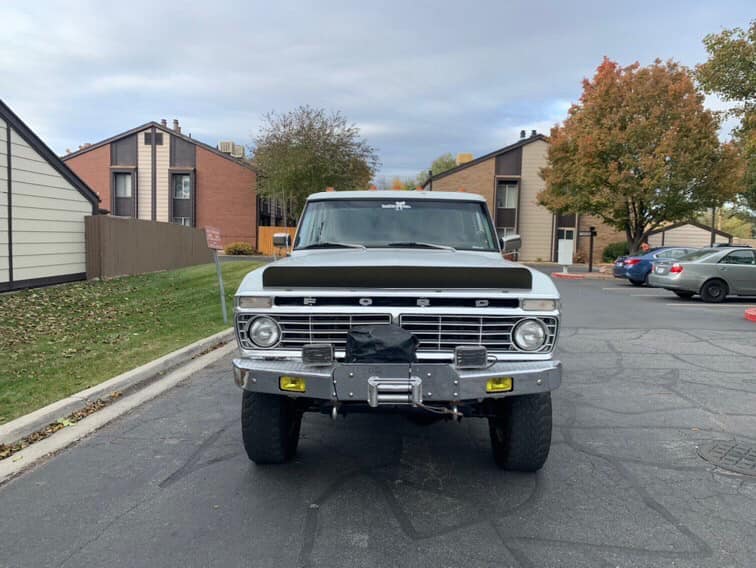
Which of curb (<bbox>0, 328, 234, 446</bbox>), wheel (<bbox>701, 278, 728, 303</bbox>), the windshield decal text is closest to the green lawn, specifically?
curb (<bbox>0, 328, 234, 446</bbox>)

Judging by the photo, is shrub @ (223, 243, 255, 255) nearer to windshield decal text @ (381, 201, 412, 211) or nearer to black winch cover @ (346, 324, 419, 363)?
windshield decal text @ (381, 201, 412, 211)

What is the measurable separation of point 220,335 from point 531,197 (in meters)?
35.5

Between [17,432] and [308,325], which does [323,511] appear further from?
[17,432]

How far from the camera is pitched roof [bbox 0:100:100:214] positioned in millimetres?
12430

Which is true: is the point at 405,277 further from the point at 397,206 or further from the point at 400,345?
the point at 397,206

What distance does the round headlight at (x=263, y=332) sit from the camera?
3568 millimetres

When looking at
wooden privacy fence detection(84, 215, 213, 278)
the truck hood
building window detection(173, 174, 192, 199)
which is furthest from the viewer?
building window detection(173, 174, 192, 199)

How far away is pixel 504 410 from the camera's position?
382 cm

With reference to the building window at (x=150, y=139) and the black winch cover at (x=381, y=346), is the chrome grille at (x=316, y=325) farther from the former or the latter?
the building window at (x=150, y=139)

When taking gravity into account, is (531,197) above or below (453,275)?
above

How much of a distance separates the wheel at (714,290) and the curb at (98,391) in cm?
1302

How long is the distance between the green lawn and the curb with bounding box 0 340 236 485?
46 cm

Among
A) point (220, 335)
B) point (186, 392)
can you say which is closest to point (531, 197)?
point (220, 335)

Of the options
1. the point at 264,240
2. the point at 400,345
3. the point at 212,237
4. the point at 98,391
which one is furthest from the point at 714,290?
the point at 264,240
